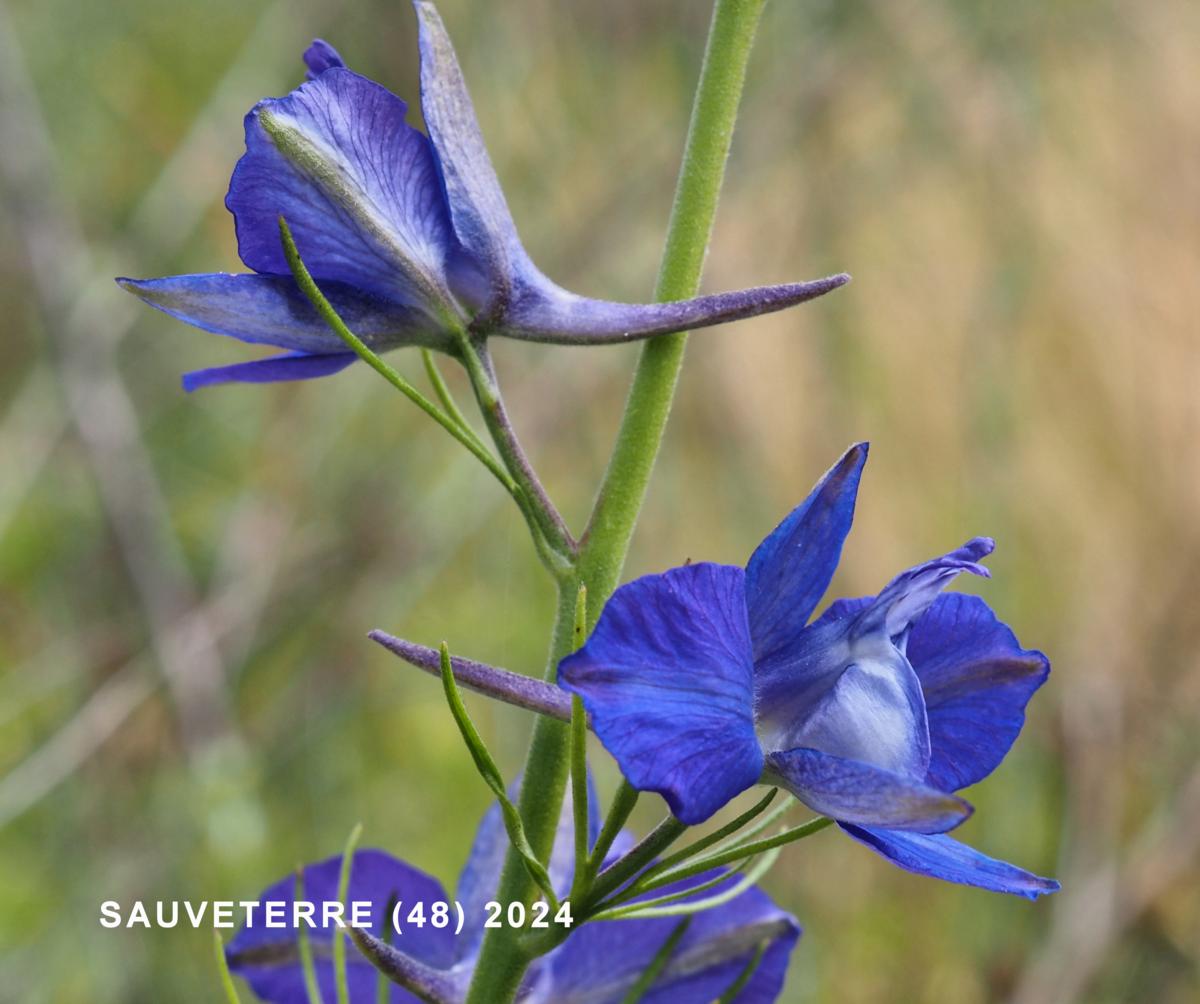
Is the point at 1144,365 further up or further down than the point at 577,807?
further up

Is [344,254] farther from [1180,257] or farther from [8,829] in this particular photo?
[1180,257]

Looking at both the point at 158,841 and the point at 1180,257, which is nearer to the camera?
the point at 158,841

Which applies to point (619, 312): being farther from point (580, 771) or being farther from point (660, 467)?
point (660, 467)

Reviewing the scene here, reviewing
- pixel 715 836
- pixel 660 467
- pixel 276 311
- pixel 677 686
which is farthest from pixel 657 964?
pixel 660 467

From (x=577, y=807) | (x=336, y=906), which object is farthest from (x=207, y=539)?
(x=577, y=807)

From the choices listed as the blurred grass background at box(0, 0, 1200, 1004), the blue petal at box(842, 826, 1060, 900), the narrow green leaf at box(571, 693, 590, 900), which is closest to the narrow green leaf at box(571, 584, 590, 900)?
the narrow green leaf at box(571, 693, 590, 900)

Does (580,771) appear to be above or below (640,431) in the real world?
below

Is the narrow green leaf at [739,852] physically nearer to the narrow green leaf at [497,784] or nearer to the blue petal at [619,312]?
the narrow green leaf at [497,784]

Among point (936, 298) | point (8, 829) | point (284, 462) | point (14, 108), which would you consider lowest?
point (8, 829)

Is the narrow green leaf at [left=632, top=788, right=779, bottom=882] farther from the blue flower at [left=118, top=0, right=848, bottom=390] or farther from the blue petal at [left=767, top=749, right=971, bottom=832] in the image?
the blue flower at [left=118, top=0, right=848, bottom=390]
